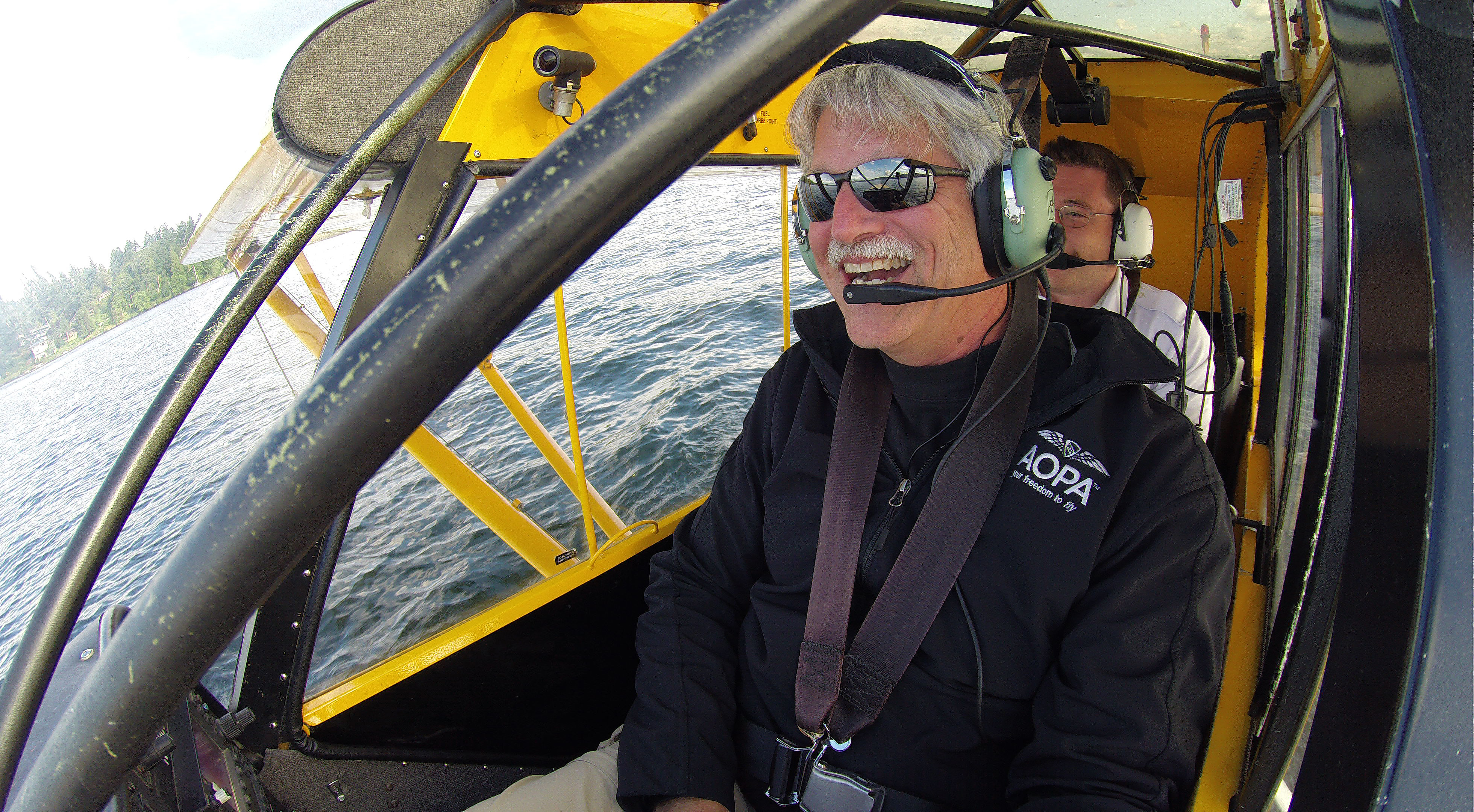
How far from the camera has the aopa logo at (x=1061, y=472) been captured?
1138mm

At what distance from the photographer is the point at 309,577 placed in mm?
1625

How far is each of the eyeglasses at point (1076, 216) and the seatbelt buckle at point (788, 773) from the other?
1.83 metres

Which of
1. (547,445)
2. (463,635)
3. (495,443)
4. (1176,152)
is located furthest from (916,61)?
(495,443)

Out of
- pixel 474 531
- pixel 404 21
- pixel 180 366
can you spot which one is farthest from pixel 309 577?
pixel 474 531

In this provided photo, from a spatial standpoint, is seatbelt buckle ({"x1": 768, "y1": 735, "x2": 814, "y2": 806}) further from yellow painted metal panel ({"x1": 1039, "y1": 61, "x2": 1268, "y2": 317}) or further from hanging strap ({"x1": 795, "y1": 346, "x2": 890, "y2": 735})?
yellow painted metal panel ({"x1": 1039, "y1": 61, "x2": 1268, "y2": 317})

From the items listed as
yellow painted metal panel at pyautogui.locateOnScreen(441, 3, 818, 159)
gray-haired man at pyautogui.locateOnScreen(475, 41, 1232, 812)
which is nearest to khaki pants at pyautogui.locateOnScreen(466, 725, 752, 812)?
gray-haired man at pyautogui.locateOnScreen(475, 41, 1232, 812)

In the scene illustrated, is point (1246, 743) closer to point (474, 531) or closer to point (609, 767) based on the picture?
point (609, 767)

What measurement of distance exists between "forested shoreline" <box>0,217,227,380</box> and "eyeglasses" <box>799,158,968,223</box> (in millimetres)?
2845

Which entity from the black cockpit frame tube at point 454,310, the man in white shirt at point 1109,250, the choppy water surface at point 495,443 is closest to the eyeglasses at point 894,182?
the black cockpit frame tube at point 454,310

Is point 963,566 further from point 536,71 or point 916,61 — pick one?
point 536,71

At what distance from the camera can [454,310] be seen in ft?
1.15

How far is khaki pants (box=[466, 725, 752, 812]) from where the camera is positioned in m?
1.40

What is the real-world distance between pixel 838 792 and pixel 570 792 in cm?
55

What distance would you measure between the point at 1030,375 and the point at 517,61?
137 centimetres
